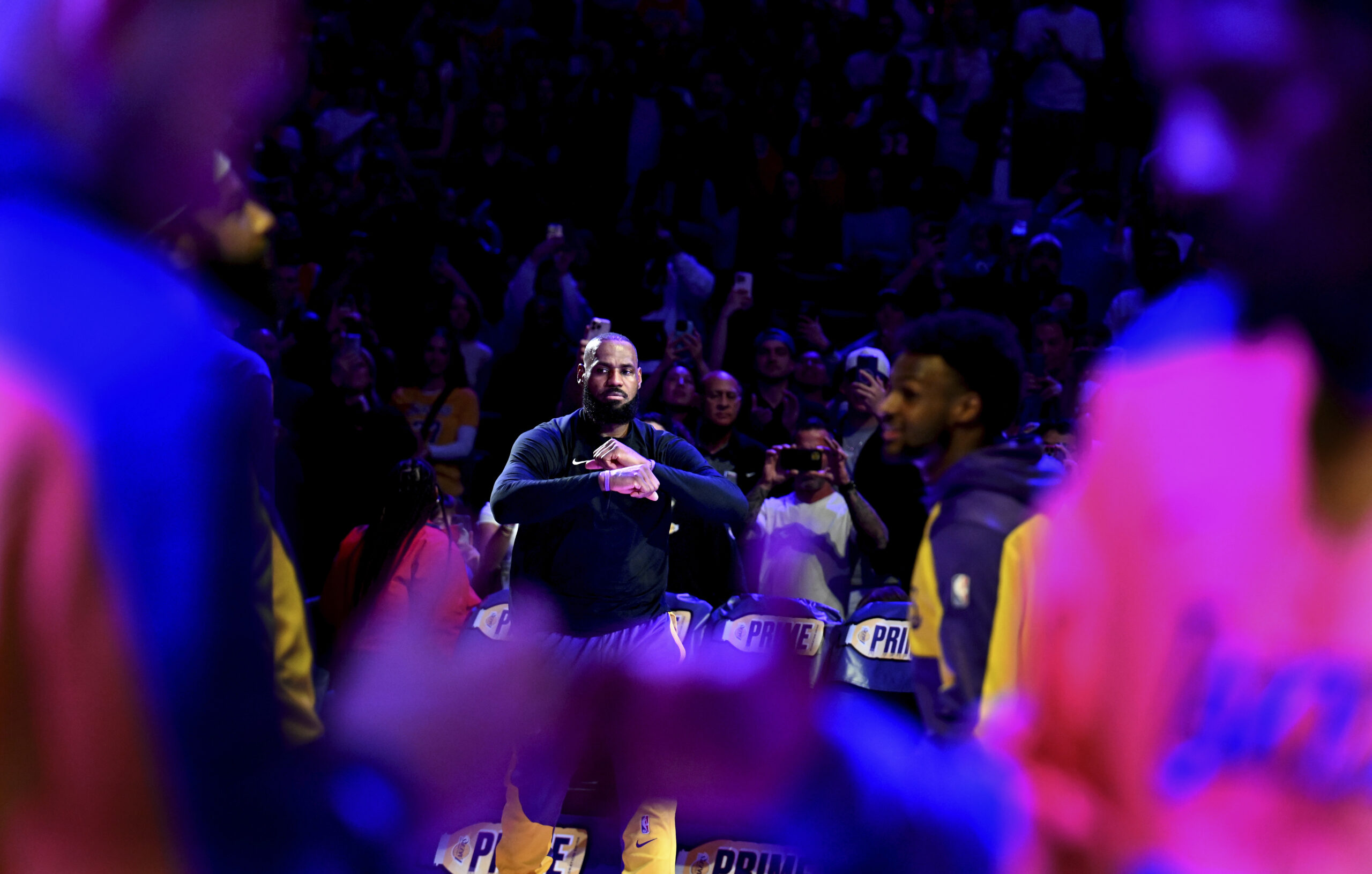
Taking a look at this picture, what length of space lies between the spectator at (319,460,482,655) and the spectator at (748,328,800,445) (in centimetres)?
274

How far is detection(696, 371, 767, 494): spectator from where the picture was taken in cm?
554

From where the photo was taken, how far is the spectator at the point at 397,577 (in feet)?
3.10

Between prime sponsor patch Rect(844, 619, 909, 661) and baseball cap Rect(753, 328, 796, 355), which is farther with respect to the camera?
baseball cap Rect(753, 328, 796, 355)

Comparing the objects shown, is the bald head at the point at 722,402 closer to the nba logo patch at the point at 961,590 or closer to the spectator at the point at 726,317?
the spectator at the point at 726,317

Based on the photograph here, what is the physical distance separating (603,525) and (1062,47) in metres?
5.68

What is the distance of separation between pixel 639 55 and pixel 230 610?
8.24 m

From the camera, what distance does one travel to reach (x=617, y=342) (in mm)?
4184

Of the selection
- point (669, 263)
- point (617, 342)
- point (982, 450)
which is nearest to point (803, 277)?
point (669, 263)

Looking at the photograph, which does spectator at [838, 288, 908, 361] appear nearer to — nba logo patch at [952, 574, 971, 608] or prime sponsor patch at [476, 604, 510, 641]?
prime sponsor patch at [476, 604, 510, 641]

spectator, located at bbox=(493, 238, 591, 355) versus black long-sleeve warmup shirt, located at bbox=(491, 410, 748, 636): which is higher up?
spectator, located at bbox=(493, 238, 591, 355)

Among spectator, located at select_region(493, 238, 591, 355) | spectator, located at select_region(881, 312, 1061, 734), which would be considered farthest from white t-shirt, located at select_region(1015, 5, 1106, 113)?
spectator, located at select_region(881, 312, 1061, 734)

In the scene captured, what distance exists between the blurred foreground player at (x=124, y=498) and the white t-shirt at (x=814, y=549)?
4.14 metres

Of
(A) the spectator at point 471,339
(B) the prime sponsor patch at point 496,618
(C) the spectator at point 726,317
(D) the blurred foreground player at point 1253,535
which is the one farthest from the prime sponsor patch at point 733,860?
(D) the blurred foreground player at point 1253,535

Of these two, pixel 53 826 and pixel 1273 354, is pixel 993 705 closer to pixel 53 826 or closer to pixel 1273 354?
pixel 1273 354
